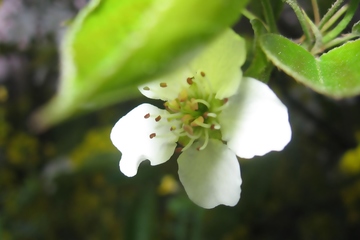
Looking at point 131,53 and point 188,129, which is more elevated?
point 131,53

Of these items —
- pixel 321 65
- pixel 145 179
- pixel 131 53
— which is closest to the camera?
pixel 131 53

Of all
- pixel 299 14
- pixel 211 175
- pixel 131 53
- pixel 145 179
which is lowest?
pixel 145 179

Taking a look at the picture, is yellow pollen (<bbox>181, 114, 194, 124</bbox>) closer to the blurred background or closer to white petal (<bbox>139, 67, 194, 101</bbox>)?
white petal (<bbox>139, 67, 194, 101</bbox>)

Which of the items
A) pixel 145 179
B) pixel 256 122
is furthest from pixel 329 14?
pixel 145 179

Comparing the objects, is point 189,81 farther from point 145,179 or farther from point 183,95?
point 145,179

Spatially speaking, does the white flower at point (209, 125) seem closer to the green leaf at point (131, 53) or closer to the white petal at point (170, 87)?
the white petal at point (170, 87)

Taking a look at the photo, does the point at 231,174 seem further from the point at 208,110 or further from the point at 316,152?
the point at 316,152

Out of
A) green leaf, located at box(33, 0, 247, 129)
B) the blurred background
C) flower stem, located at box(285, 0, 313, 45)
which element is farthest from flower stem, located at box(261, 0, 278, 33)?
the blurred background

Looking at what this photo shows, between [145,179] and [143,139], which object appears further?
[145,179]
